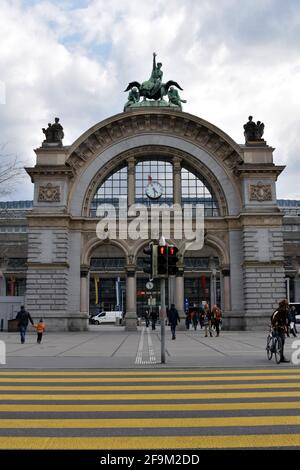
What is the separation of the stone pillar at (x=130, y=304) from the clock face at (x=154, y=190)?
6.45 meters

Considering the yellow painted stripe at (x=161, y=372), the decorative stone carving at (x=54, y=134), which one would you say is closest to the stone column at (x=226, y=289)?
the decorative stone carving at (x=54, y=134)

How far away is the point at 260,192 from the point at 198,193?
17.1 feet

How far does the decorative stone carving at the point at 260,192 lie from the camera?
1601 inches

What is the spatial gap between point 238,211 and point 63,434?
35.4m

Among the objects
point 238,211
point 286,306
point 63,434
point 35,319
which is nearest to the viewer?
point 63,434

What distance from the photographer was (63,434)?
721 cm

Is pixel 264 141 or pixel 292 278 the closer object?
pixel 264 141

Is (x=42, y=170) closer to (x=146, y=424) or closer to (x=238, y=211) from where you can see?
(x=238, y=211)

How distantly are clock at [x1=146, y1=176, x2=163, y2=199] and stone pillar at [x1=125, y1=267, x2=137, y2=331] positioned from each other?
6458mm

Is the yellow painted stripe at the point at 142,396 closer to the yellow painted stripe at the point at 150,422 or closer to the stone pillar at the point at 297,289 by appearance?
the yellow painted stripe at the point at 150,422

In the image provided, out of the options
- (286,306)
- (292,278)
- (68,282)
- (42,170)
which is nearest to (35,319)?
(68,282)

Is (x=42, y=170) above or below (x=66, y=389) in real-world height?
above

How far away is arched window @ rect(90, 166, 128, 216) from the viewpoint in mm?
42406

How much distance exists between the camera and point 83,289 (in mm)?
40188
